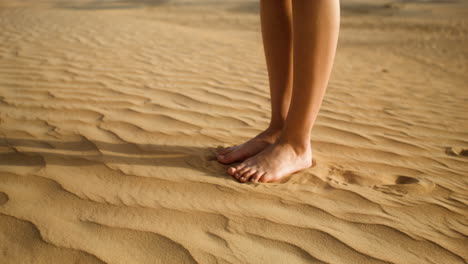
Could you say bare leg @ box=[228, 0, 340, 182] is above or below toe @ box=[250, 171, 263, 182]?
above

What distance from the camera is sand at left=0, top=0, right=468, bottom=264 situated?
3.48ft

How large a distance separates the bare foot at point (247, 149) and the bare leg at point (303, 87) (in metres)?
0.07

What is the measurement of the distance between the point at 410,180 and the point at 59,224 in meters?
1.39

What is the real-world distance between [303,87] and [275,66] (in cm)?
27

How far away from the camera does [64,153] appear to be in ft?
5.14

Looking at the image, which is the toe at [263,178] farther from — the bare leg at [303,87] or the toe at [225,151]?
the toe at [225,151]

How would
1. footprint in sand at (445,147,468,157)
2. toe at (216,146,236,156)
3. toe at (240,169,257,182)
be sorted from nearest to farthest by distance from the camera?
toe at (240,169,257,182) < toe at (216,146,236,156) < footprint in sand at (445,147,468,157)

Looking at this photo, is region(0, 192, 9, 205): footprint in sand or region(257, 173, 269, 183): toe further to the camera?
region(257, 173, 269, 183): toe

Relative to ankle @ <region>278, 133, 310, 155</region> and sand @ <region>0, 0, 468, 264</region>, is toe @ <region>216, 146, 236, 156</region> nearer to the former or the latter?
sand @ <region>0, 0, 468, 264</region>

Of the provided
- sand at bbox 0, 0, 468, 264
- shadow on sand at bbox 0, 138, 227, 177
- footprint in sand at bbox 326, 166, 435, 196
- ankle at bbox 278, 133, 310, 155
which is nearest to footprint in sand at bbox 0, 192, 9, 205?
sand at bbox 0, 0, 468, 264

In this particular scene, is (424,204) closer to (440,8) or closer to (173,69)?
(173,69)

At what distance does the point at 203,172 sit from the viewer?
148 centimetres

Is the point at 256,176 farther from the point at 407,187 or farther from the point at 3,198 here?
the point at 3,198

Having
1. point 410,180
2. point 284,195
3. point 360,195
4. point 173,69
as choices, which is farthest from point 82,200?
point 173,69
